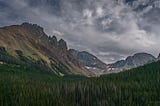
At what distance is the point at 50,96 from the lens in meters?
178

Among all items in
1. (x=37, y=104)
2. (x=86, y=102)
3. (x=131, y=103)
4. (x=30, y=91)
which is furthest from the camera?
(x=86, y=102)

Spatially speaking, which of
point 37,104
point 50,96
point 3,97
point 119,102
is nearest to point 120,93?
point 119,102

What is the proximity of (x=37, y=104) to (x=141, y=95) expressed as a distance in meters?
68.7

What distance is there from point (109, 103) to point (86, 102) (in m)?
18.5

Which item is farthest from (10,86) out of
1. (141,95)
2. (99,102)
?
(141,95)

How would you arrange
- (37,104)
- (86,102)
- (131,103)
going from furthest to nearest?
(86,102), (131,103), (37,104)

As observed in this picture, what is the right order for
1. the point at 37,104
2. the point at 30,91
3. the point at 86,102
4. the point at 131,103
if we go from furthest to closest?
1. the point at 86,102
2. the point at 30,91
3. the point at 131,103
4. the point at 37,104

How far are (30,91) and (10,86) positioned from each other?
1788cm

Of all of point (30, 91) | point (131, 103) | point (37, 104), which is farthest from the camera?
point (30, 91)

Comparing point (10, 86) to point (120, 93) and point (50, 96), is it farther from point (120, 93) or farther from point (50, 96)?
point (120, 93)

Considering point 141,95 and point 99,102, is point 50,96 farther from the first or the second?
point 141,95

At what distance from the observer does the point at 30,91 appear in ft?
605

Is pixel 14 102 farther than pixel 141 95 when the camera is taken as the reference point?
No

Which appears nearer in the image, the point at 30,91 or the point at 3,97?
the point at 3,97
